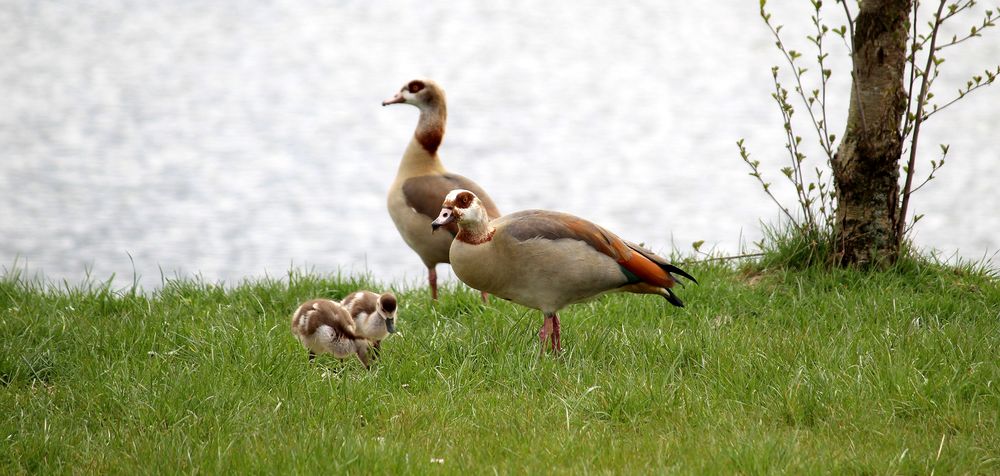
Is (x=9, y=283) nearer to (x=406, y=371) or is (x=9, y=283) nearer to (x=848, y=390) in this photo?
(x=406, y=371)

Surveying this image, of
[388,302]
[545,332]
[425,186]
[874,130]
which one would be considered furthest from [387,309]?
[874,130]

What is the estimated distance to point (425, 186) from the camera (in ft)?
26.2

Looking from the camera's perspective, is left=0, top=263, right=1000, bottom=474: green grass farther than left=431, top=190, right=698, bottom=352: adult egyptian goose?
No

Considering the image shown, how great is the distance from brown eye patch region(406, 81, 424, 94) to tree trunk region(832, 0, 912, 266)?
324cm

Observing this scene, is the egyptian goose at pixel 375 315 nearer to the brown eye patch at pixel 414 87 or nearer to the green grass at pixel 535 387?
the green grass at pixel 535 387

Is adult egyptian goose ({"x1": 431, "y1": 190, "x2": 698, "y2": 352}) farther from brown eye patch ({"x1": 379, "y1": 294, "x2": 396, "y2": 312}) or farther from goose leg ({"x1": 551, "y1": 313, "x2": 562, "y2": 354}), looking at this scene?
brown eye patch ({"x1": 379, "y1": 294, "x2": 396, "y2": 312})

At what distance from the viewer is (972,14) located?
23.7 meters

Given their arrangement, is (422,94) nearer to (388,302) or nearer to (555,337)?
(388,302)

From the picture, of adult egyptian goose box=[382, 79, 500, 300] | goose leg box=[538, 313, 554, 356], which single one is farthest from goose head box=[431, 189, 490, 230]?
adult egyptian goose box=[382, 79, 500, 300]

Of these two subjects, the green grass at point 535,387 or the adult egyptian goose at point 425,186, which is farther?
the adult egyptian goose at point 425,186

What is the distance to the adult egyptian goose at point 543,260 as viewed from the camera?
5.98 meters

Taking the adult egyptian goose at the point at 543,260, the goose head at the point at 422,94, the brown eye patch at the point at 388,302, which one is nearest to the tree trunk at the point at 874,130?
the adult egyptian goose at the point at 543,260

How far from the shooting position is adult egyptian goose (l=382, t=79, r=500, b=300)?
25.6 ft

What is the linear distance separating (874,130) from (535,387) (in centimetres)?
317
